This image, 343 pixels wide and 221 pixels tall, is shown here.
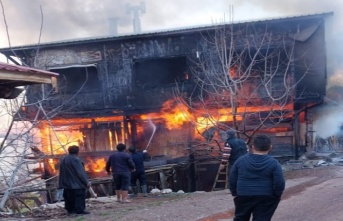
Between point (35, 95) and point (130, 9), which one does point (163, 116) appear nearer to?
point (35, 95)

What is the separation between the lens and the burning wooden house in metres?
17.7

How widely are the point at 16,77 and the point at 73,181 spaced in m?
4.82

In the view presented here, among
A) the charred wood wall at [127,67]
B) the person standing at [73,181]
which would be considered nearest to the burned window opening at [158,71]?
the charred wood wall at [127,67]

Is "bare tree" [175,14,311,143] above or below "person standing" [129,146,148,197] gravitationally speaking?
above

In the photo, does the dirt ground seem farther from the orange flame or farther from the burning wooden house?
the orange flame

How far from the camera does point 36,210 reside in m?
10.5

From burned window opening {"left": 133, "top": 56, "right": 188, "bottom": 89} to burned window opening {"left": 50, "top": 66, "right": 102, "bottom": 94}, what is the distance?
6.82 feet

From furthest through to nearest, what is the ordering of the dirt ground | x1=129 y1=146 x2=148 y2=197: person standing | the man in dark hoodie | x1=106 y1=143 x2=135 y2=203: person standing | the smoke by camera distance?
the smoke < x1=129 y1=146 x2=148 y2=197: person standing < x1=106 y1=143 x2=135 y2=203: person standing < the dirt ground < the man in dark hoodie

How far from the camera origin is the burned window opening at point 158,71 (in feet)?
63.3

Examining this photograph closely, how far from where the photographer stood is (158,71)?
1966 cm

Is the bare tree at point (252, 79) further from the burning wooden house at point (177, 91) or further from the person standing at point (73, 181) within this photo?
the person standing at point (73, 181)

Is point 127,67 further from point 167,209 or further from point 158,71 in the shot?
point 167,209

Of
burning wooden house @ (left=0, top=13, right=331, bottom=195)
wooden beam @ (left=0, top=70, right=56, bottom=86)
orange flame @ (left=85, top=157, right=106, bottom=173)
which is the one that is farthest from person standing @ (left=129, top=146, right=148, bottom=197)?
wooden beam @ (left=0, top=70, right=56, bottom=86)

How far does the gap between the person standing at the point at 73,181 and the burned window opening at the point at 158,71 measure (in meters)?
10.0
